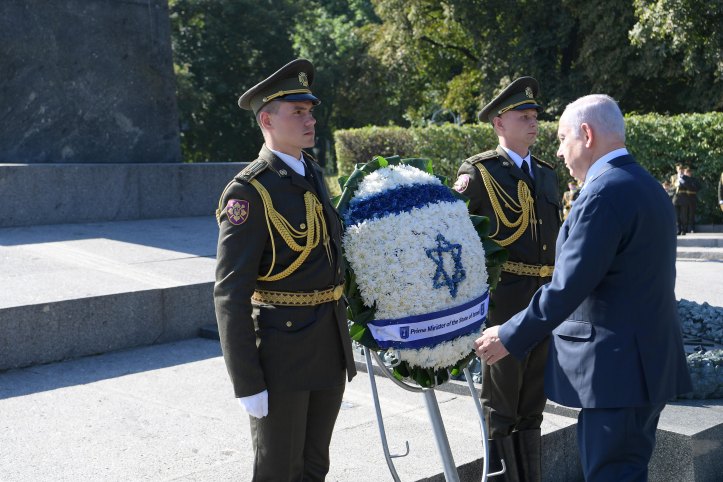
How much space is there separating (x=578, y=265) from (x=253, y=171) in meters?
1.24

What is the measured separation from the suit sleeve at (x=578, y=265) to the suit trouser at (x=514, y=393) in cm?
101

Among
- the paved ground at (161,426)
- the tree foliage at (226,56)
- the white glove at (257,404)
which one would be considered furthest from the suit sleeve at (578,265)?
the tree foliage at (226,56)

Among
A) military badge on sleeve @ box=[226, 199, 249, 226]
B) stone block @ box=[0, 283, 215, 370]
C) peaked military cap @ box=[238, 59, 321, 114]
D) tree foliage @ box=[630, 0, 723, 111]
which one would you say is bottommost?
stone block @ box=[0, 283, 215, 370]

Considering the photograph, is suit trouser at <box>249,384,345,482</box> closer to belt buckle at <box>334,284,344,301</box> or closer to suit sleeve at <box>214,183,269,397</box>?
suit sleeve at <box>214,183,269,397</box>

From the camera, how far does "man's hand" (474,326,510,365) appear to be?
11.6 ft

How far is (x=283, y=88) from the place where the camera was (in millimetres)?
3492

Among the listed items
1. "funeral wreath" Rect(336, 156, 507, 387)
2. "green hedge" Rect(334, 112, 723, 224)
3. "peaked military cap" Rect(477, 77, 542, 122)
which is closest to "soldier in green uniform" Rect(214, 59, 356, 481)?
"funeral wreath" Rect(336, 156, 507, 387)

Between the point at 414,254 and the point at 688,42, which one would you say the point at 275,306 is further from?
the point at 688,42

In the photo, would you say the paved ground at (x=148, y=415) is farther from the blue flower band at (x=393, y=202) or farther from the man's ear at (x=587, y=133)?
the man's ear at (x=587, y=133)

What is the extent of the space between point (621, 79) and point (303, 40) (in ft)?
62.2

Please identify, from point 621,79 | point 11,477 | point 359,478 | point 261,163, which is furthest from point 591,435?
point 621,79

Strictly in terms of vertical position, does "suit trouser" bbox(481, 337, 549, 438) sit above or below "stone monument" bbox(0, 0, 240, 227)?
below

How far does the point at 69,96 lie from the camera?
10.5 meters

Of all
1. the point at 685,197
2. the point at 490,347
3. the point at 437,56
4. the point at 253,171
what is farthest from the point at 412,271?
the point at 437,56
